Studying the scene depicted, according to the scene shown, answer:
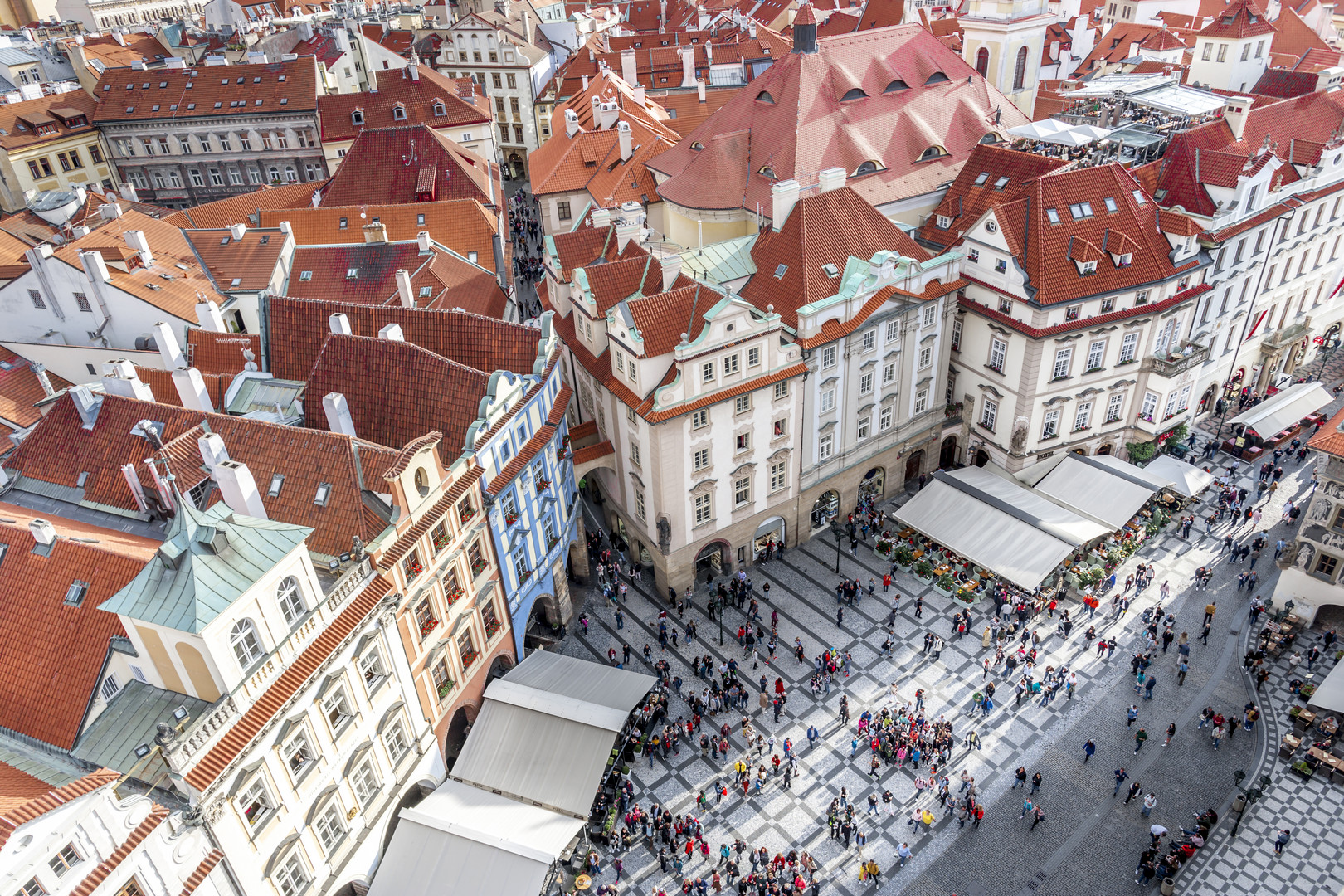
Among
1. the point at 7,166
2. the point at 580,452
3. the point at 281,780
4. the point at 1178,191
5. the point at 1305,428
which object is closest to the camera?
the point at 281,780

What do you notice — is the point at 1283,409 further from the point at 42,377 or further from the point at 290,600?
the point at 42,377

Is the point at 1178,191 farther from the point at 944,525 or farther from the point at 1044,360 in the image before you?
the point at 944,525

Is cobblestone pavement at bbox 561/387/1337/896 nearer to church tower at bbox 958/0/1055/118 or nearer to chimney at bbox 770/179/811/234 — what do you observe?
chimney at bbox 770/179/811/234

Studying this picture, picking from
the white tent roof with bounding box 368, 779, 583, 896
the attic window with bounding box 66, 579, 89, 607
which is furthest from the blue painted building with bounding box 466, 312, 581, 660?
the attic window with bounding box 66, 579, 89, 607

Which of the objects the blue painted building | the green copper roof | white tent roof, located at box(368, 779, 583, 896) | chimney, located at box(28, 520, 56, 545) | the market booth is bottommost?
the market booth

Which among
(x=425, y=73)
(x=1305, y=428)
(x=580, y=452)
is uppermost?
(x=425, y=73)

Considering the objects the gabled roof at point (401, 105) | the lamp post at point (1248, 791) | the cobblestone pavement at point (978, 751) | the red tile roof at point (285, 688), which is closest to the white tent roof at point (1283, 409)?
the cobblestone pavement at point (978, 751)

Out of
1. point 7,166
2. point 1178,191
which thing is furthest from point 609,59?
point 1178,191
